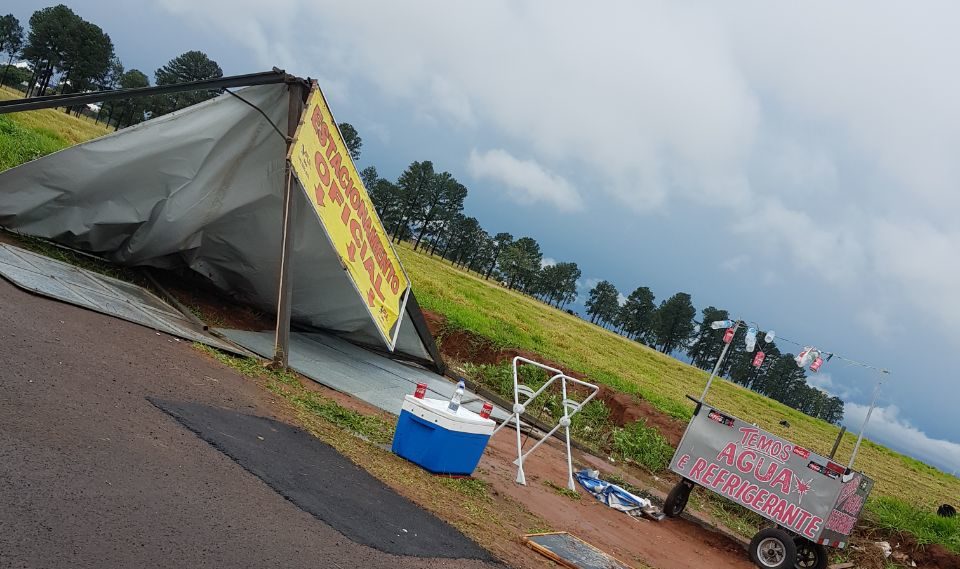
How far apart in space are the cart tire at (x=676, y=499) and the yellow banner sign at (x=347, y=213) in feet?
16.6

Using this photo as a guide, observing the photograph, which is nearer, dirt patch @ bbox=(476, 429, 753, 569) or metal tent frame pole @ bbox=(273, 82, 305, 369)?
dirt patch @ bbox=(476, 429, 753, 569)

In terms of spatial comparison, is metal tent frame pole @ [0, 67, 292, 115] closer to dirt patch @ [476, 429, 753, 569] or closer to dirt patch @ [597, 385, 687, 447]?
dirt patch @ [476, 429, 753, 569]

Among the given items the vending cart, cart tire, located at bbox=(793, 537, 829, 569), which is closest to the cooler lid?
the vending cart

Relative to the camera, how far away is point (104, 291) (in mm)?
9141

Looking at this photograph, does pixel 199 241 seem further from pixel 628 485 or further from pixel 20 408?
pixel 628 485

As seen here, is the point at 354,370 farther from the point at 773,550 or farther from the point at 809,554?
the point at 809,554

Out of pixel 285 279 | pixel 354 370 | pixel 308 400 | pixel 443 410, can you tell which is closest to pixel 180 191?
pixel 285 279

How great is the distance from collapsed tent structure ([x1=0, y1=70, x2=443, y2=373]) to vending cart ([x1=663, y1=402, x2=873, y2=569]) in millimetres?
5616

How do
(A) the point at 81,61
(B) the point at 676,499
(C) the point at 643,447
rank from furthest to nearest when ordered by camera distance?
(A) the point at 81,61
(C) the point at 643,447
(B) the point at 676,499

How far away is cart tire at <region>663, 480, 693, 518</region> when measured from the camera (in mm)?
10547

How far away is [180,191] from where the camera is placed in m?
10.4

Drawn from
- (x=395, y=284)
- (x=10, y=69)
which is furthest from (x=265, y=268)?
(x=10, y=69)

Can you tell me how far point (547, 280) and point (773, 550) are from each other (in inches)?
4288

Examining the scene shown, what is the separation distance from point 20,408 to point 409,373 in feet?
28.2
